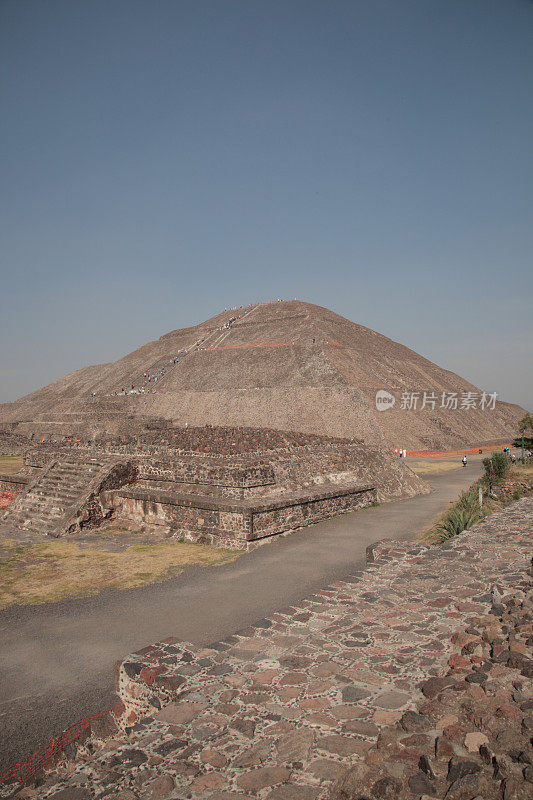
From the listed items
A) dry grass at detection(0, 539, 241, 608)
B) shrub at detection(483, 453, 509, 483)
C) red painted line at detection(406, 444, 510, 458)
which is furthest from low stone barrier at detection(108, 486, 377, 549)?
red painted line at detection(406, 444, 510, 458)

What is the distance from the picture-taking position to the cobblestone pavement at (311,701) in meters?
2.71

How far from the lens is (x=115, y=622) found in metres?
6.20

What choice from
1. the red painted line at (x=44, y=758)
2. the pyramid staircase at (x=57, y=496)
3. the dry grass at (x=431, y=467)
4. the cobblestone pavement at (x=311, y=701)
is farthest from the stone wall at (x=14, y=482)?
the dry grass at (x=431, y=467)

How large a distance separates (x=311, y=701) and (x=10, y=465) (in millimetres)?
22944

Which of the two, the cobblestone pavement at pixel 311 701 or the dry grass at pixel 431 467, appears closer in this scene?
the cobblestone pavement at pixel 311 701

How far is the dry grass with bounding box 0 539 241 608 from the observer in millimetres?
7430

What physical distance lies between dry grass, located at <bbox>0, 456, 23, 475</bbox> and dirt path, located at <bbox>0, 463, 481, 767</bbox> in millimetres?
13502

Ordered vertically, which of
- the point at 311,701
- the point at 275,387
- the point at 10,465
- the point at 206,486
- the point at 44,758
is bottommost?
the point at 44,758

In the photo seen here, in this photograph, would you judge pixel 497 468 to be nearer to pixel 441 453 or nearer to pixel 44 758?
pixel 44 758

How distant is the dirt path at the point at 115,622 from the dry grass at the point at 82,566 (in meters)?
0.38

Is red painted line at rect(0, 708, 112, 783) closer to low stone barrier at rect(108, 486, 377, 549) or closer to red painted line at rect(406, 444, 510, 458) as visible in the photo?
low stone barrier at rect(108, 486, 377, 549)

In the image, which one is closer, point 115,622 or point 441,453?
point 115,622

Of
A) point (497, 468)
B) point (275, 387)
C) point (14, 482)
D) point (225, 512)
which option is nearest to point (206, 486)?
point (225, 512)

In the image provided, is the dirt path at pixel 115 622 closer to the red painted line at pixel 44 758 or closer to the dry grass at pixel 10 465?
the red painted line at pixel 44 758
